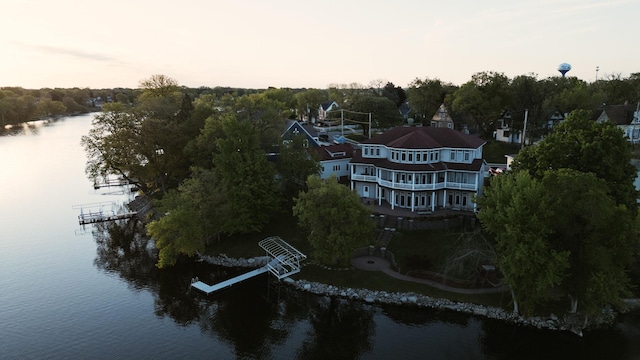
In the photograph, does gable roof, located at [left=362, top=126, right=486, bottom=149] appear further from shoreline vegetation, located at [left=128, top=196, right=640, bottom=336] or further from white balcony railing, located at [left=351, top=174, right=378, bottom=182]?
shoreline vegetation, located at [left=128, top=196, right=640, bottom=336]

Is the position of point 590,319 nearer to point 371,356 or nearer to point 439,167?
point 371,356

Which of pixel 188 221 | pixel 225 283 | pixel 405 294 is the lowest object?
pixel 225 283

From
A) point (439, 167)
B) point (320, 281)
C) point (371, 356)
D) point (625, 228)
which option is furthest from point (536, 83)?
point (371, 356)

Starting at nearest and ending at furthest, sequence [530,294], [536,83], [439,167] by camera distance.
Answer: [530,294] → [439,167] → [536,83]

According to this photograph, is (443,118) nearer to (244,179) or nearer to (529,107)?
(529,107)

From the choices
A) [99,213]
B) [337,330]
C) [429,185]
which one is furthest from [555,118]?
[99,213]

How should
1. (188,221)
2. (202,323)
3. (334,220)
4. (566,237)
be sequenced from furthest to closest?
1. (188,221)
2. (334,220)
3. (202,323)
4. (566,237)
